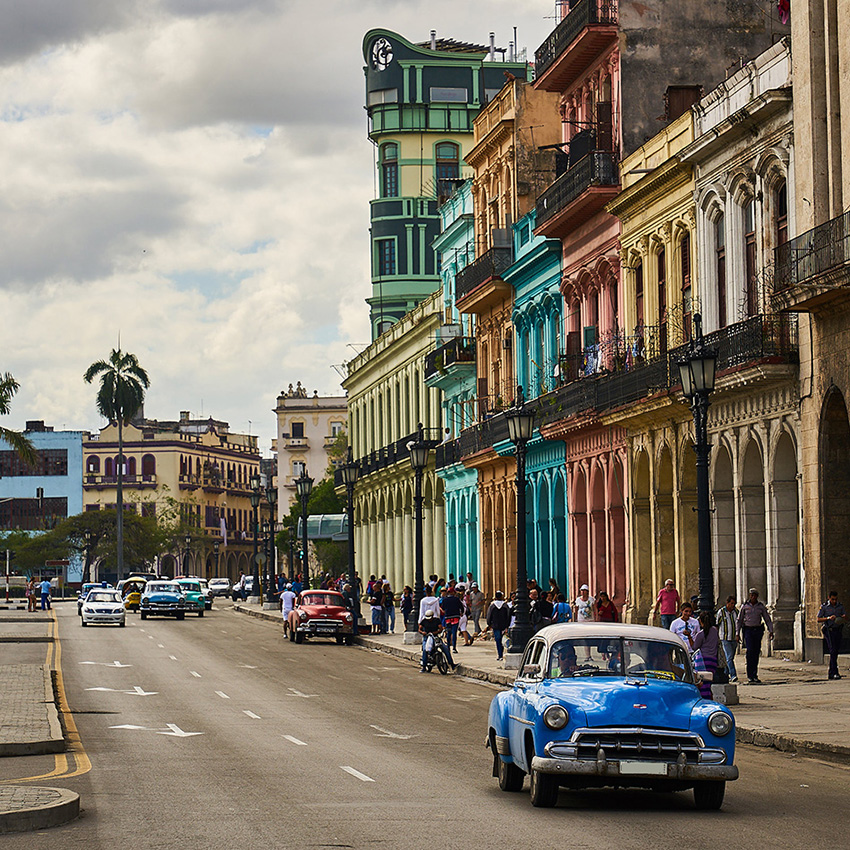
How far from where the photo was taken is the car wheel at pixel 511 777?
15.5 metres

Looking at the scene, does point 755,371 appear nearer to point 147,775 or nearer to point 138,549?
point 147,775

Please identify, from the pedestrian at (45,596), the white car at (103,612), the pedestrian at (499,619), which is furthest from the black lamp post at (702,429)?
the pedestrian at (45,596)

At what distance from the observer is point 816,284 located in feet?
98.6

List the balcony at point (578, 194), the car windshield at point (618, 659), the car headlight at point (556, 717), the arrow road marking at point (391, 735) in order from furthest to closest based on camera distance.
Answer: the balcony at point (578, 194), the arrow road marking at point (391, 735), the car windshield at point (618, 659), the car headlight at point (556, 717)

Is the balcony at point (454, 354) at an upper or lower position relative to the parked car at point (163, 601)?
upper

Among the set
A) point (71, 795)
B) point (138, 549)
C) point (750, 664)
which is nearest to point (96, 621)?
point (750, 664)

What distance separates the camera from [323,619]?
48750mm

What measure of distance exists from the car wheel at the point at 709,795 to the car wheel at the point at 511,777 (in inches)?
68.8

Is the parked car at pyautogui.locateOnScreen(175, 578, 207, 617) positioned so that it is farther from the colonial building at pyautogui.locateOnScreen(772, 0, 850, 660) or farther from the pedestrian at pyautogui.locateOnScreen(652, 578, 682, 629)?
the colonial building at pyautogui.locateOnScreen(772, 0, 850, 660)

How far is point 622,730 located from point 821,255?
17.8 meters

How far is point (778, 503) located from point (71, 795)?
2227 cm

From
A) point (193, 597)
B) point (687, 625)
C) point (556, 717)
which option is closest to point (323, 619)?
point (687, 625)

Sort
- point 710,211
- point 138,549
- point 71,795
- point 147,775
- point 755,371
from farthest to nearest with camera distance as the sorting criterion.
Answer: point 138,549
point 710,211
point 755,371
point 147,775
point 71,795

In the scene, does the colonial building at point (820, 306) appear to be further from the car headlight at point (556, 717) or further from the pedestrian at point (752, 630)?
the car headlight at point (556, 717)
